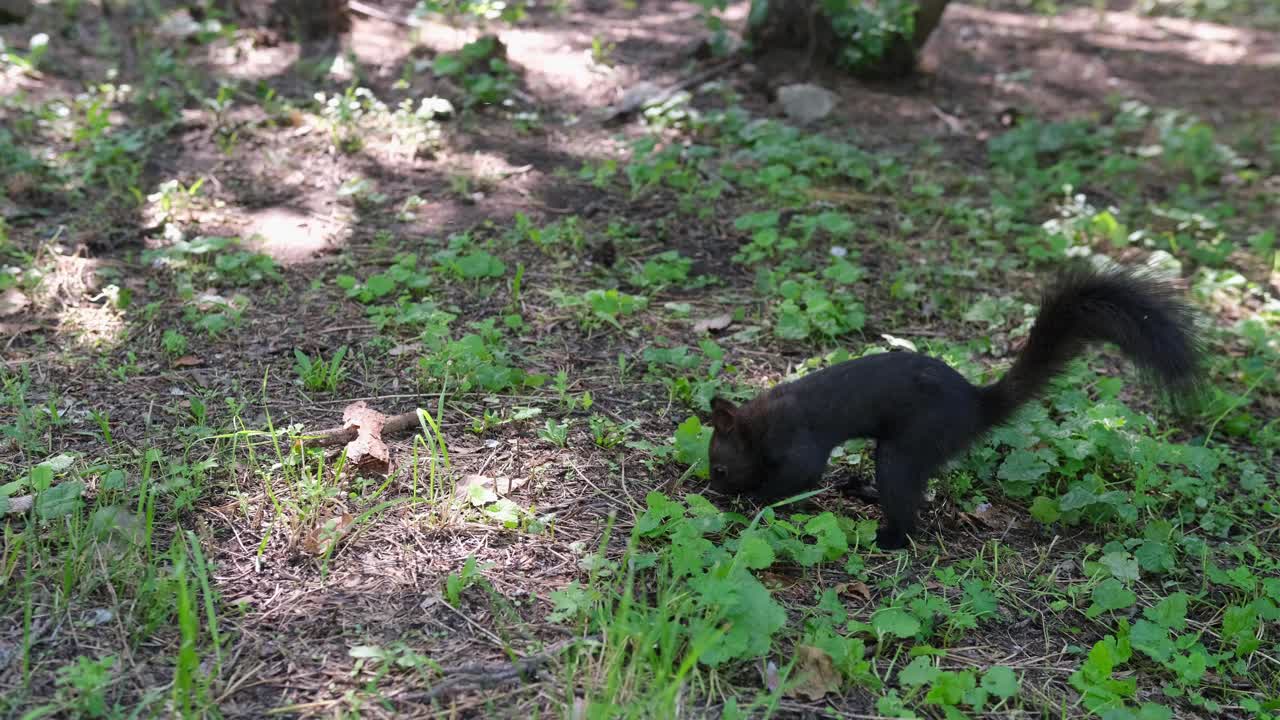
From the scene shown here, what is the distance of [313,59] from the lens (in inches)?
276

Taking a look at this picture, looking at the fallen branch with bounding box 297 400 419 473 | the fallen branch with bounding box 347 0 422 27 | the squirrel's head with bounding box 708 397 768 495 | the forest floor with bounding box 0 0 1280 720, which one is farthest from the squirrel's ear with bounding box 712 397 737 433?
the fallen branch with bounding box 347 0 422 27

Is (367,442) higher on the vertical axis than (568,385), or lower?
higher

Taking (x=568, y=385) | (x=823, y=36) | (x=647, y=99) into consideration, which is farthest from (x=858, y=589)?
(x=823, y=36)

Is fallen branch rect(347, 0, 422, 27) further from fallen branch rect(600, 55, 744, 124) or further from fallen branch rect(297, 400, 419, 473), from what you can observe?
fallen branch rect(297, 400, 419, 473)

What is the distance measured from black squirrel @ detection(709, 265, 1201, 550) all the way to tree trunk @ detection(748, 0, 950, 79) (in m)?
4.55

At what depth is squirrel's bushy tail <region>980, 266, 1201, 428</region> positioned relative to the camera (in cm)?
305

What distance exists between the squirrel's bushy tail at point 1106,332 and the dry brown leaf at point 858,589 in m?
0.81

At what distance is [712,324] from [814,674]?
209cm

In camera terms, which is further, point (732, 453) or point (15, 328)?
point (15, 328)

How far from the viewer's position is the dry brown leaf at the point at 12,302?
400cm

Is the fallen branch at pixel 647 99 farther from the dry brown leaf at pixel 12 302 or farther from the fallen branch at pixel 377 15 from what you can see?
the dry brown leaf at pixel 12 302

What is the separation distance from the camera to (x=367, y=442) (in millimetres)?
3156

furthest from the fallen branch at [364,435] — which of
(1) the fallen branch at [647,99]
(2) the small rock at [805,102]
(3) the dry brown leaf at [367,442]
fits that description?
(2) the small rock at [805,102]

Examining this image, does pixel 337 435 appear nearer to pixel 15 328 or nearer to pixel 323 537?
pixel 323 537
